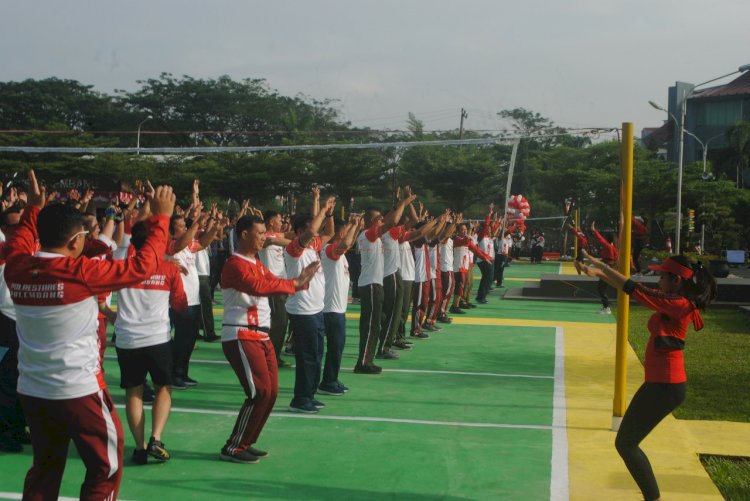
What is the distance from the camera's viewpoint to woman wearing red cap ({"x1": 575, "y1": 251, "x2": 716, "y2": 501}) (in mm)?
5371

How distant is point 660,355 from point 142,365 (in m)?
3.85

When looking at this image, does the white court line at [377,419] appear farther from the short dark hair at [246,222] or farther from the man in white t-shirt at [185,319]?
the short dark hair at [246,222]

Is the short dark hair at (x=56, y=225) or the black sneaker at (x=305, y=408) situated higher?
the short dark hair at (x=56, y=225)

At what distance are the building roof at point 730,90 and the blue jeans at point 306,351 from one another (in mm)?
55849

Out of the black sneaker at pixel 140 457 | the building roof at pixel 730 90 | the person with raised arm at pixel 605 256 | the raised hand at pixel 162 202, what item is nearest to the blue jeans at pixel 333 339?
the black sneaker at pixel 140 457

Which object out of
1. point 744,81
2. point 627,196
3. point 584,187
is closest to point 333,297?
point 627,196

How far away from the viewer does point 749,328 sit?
51.4 ft

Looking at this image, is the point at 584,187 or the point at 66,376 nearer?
the point at 66,376

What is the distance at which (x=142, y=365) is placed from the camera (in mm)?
6320

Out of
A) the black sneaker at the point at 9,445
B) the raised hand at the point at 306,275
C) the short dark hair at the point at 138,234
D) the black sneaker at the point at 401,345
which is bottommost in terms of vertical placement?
the black sneaker at the point at 401,345

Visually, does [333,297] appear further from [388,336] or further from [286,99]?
[286,99]

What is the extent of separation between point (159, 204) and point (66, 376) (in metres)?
1.04

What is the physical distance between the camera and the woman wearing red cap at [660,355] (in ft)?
17.6

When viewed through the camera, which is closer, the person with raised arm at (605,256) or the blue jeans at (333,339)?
the blue jeans at (333,339)
